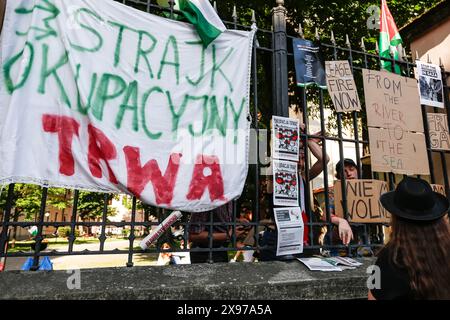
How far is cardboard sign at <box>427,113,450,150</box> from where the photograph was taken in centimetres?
402

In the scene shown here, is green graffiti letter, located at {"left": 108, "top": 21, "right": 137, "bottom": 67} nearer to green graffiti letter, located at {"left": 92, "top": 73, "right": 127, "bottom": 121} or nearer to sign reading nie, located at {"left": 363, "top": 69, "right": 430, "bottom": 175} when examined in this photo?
green graffiti letter, located at {"left": 92, "top": 73, "right": 127, "bottom": 121}

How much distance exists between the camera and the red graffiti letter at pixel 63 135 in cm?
234

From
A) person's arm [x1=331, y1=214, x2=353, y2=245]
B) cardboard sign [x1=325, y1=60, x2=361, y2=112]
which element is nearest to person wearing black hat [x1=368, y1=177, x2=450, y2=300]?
person's arm [x1=331, y1=214, x2=353, y2=245]

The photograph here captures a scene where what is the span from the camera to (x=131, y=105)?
2633mm

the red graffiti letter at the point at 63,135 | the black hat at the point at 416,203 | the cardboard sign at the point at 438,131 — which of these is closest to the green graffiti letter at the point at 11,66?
the red graffiti letter at the point at 63,135

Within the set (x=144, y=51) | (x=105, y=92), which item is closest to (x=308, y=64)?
(x=144, y=51)

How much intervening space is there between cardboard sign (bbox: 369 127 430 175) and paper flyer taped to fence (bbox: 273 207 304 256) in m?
1.14

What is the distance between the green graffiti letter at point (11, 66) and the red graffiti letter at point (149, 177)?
840 millimetres

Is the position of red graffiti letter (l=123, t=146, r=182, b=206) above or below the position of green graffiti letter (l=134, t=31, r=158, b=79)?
below

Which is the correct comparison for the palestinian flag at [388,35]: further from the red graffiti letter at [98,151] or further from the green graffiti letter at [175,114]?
the red graffiti letter at [98,151]

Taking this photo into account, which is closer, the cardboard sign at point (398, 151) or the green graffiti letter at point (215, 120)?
the green graffiti letter at point (215, 120)

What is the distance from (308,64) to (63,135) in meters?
2.47

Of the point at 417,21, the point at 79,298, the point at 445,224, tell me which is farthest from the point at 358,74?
the point at 79,298

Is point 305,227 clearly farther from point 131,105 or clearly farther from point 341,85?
point 131,105
